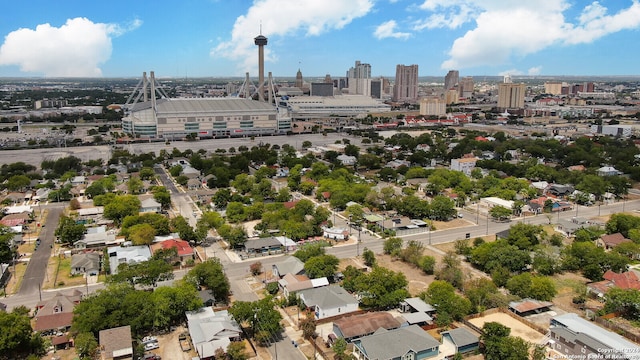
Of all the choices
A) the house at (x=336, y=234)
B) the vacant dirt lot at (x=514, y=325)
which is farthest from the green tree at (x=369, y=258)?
the vacant dirt lot at (x=514, y=325)

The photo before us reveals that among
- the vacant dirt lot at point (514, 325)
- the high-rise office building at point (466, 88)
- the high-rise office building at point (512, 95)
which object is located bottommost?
the vacant dirt lot at point (514, 325)

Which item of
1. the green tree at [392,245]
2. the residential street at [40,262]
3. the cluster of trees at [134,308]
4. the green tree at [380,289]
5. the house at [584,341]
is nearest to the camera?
the house at [584,341]

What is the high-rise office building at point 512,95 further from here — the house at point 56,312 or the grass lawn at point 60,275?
the house at point 56,312

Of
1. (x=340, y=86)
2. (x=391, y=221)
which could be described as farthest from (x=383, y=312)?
(x=340, y=86)

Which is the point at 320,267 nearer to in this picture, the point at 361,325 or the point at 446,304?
the point at 361,325

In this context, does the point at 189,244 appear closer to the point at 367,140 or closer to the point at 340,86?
the point at 367,140

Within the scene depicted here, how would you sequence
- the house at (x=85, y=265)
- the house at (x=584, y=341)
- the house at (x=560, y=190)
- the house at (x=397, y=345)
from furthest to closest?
the house at (x=560, y=190) < the house at (x=85, y=265) < the house at (x=397, y=345) < the house at (x=584, y=341)
